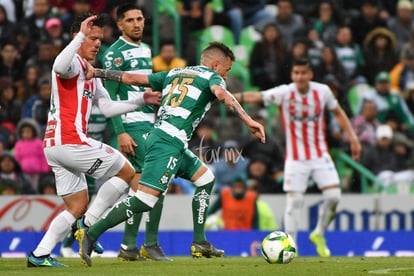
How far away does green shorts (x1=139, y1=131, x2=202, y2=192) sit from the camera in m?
11.4

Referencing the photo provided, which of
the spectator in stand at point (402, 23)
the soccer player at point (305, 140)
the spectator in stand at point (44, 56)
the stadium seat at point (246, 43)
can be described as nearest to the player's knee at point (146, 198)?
the soccer player at point (305, 140)

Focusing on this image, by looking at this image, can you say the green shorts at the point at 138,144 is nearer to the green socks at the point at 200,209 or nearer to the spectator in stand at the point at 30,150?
the green socks at the point at 200,209

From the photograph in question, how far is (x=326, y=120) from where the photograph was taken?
802 inches

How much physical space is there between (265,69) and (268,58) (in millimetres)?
207

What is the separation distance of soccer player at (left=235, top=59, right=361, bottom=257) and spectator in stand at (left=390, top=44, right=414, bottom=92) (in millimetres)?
6207

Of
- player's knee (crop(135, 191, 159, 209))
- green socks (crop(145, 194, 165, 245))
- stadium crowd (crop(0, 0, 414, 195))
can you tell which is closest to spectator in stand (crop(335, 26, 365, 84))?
stadium crowd (crop(0, 0, 414, 195))

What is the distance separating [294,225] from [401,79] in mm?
6810

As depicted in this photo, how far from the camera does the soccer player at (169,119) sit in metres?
11.3

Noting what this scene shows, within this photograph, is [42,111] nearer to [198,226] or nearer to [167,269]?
[198,226]

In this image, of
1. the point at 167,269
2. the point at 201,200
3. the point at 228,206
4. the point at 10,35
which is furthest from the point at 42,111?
the point at 167,269

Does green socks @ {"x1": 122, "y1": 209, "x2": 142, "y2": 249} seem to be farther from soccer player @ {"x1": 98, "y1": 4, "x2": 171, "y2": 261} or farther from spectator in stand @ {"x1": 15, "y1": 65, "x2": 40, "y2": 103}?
spectator in stand @ {"x1": 15, "y1": 65, "x2": 40, "y2": 103}

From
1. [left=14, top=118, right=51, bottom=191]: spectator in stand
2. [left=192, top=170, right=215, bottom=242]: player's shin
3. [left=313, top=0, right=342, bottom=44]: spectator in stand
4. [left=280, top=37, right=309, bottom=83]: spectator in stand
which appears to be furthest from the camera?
[left=313, top=0, right=342, bottom=44]: spectator in stand

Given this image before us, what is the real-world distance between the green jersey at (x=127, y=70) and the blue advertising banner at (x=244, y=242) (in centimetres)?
409

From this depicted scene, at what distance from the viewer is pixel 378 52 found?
22.2 metres
